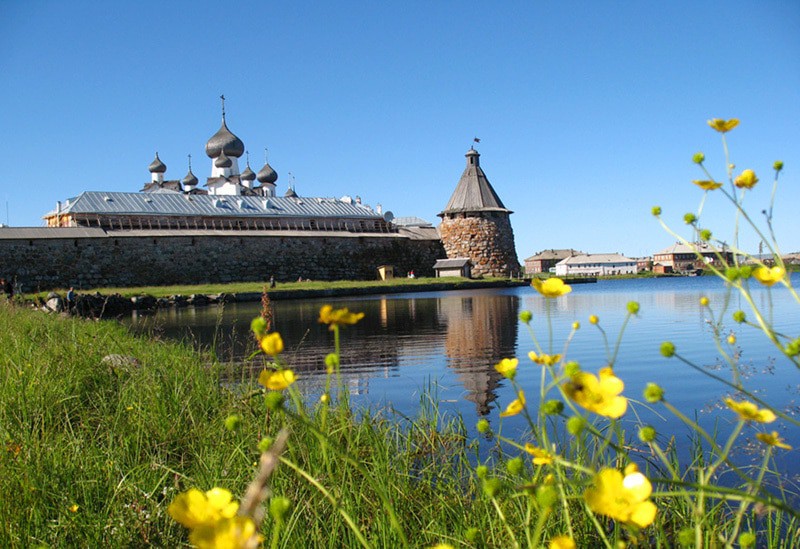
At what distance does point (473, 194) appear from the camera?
41531 mm

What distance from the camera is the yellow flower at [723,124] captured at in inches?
59.4

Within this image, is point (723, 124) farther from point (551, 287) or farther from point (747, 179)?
point (551, 287)

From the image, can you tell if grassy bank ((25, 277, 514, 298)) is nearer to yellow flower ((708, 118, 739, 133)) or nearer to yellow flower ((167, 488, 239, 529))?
yellow flower ((708, 118, 739, 133))

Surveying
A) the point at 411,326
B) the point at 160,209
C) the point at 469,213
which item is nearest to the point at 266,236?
the point at 160,209

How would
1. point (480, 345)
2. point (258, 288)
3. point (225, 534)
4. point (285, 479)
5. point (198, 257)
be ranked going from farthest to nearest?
1. point (198, 257)
2. point (258, 288)
3. point (480, 345)
4. point (285, 479)
5. point (225, 534)

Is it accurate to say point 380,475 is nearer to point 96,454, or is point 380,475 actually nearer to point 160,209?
point 96,454

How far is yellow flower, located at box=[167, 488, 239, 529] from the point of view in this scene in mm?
832

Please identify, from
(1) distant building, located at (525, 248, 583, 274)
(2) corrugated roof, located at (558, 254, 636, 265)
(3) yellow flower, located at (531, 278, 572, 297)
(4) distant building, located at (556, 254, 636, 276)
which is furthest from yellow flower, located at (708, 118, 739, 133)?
(1) distant building, located at (525, 248, 583, 274)

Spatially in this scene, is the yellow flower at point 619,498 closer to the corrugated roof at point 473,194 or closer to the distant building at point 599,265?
the corrugated roof at point 473,194

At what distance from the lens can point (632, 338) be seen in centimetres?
1051

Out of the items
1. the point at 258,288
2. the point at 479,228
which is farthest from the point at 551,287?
the point at 479,228

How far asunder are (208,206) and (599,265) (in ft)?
190

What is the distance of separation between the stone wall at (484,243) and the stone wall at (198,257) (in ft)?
6.39

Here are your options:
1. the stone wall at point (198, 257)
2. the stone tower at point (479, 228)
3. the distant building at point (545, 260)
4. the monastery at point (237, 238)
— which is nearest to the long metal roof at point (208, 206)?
the monastery at point (237, 238)
